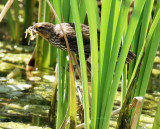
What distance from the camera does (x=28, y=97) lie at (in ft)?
9.43

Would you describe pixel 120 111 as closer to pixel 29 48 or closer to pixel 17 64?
pixel 17 64

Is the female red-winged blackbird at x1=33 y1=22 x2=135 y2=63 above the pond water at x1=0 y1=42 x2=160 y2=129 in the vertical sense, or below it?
above

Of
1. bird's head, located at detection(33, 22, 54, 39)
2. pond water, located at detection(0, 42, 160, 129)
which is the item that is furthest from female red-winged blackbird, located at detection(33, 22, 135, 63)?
pond water, located at detection(0, 42, 160, 129)

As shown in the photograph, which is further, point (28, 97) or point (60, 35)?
point (28, 97)

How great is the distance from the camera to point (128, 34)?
1.35m

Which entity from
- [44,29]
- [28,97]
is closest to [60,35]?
[44,29]

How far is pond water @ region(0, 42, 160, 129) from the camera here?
7.93ft

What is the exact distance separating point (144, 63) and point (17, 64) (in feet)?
7.57

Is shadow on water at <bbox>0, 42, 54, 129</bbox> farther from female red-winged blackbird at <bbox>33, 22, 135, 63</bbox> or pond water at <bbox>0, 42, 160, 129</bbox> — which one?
female red-winged blackbird at <bbox>33, 22, 135, 63</bbox>

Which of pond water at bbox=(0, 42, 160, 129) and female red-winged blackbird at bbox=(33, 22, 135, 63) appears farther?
pond water at bbox=(0, 42, 160, 129)

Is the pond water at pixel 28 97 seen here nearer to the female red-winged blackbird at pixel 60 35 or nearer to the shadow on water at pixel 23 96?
the shadow on water at pixel 23 96

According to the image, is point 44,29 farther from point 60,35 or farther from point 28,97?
point 28,97

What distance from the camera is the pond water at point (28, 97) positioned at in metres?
2.42

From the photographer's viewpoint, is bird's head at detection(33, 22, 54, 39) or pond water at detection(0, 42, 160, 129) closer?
bird's head at detection(33, 22, 54, 39)
